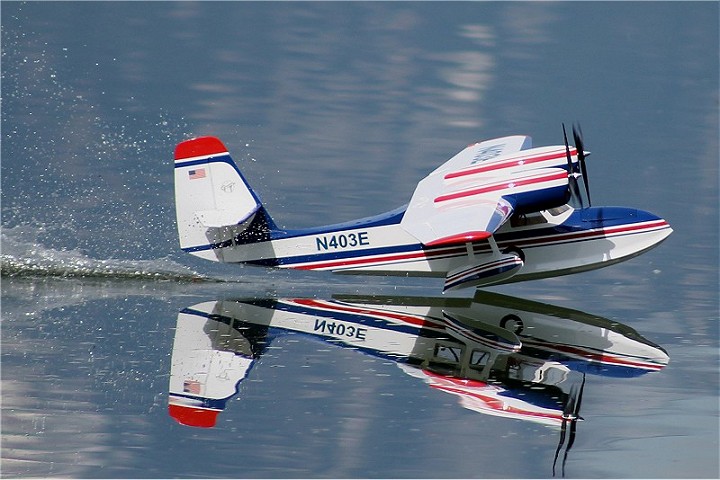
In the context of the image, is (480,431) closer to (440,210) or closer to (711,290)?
(440,210)

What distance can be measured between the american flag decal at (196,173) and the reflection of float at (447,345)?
207 cm

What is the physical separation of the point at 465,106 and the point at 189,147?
1026 centimetres

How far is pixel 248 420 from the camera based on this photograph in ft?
43.5

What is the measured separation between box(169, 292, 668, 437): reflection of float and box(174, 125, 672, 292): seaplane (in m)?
0.69

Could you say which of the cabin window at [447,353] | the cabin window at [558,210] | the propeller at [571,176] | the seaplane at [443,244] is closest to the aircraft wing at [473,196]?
the seaplane at [443,244]

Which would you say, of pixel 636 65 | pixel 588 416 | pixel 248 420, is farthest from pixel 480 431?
pixel 636 65

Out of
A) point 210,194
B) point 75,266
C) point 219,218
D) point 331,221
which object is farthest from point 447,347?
point 75,266

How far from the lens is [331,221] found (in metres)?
20.9

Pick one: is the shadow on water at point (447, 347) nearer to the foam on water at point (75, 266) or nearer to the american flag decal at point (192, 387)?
the american flag decal at point (192, 387)

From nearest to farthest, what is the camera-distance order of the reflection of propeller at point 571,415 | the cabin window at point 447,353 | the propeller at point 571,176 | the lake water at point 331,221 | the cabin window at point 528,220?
the reflection of propeller at point 571,415
the lake water at point 331,221
the cabin window at point 447,353
the propeller at point 571,176
the cabin window at point 528,220

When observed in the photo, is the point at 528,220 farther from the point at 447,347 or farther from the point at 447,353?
the point at 447,353

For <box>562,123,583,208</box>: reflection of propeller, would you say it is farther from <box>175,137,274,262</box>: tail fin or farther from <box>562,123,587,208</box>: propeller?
<box>175,137,274,262</box>: tail fin

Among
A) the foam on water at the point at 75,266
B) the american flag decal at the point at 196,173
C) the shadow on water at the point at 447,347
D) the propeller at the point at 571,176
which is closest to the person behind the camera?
the shadow on water at the point at 447,347

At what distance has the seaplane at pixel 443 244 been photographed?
58.3ft
